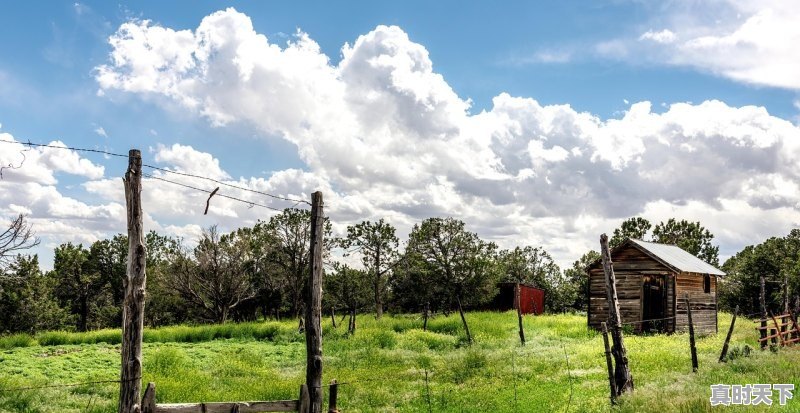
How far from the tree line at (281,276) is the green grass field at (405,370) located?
1110cm

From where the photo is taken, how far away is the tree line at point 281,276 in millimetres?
51594

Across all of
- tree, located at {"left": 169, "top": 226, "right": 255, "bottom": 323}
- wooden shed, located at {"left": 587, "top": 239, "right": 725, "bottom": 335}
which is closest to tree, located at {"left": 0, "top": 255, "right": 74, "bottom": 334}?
tree, located at {"left": 169, "top": 226, "right": 255, "bottom": 323}

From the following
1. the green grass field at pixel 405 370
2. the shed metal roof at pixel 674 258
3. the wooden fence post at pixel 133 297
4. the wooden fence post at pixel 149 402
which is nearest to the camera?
the wooden fence post at pixel 149 402

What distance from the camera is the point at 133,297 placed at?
408 inches

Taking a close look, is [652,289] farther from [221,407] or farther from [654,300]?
[221,407]

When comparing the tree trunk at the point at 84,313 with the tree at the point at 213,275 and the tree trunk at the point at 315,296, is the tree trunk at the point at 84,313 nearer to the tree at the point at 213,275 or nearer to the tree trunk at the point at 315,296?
the tree at the point at 213,275

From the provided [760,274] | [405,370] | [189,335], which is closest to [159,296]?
[189,335]

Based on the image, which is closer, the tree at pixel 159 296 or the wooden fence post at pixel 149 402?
the wooden fence post at pixel 149 402

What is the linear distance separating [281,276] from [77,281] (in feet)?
89.1

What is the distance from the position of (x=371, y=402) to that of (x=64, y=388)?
10.2 metres

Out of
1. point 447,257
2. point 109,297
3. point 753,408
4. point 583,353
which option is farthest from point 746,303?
point 109,297

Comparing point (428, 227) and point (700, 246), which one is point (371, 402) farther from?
point (700, 246)

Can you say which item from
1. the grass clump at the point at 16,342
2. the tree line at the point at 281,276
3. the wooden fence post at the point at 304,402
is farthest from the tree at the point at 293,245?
the wooden fence post at the point at 304,402

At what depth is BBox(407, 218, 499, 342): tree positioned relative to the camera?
52.2 m
